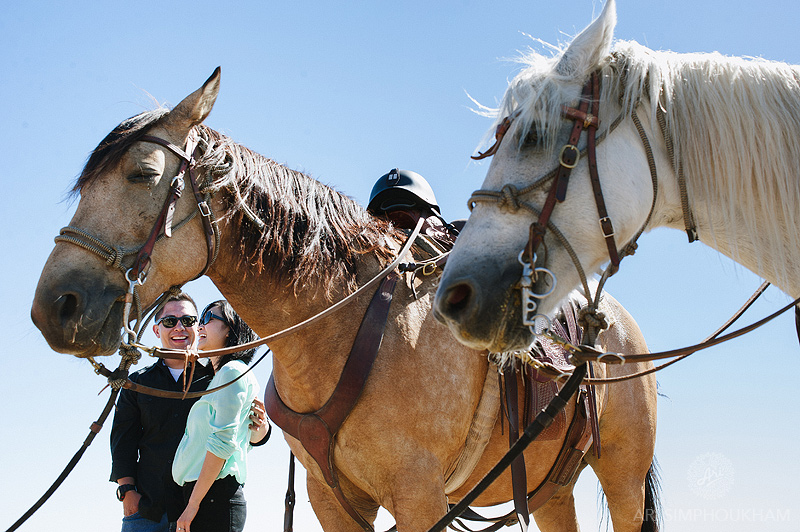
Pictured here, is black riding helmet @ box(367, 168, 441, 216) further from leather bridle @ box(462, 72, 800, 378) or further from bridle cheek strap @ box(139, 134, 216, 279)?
leather bridle @ box(462, 72, 800, 378)

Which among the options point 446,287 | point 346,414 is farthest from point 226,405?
point 446,287

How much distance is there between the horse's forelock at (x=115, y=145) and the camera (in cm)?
295

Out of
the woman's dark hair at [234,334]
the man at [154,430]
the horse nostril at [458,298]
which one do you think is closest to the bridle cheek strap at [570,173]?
the horse nostril at [458,298]

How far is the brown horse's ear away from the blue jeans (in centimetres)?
261

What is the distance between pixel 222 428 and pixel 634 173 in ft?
9.22

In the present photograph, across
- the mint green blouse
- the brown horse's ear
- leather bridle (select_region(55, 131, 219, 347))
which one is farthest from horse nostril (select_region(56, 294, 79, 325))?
the mint green blouse

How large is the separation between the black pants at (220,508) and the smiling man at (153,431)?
0.63 feet

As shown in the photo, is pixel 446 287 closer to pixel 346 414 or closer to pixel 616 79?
pixel 616 79

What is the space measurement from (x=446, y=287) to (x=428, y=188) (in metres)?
2.46

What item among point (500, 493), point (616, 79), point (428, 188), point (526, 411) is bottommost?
point (500, 493)

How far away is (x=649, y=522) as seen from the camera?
4.73 metres

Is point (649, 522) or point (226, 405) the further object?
point (649, 522)

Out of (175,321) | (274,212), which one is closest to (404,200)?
(274,212)

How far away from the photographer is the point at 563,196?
214 cm
